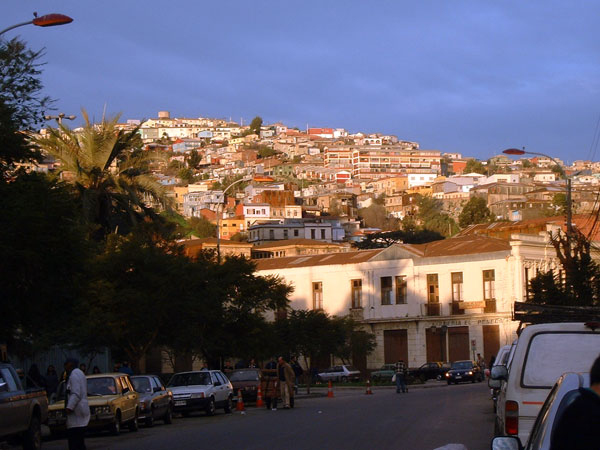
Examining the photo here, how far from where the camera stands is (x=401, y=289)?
234 feet

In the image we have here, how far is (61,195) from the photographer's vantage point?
62.3 feet

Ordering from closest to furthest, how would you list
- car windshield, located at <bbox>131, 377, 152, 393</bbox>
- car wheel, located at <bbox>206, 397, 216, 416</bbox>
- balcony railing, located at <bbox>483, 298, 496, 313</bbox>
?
1. car windshield, located at <bbox>131, 377, 152, 393</bbox>
2. car wheel, located at <bbox>206, 397, 216, 416</bbox>
3. balcony railing, located at <bbox>483, 298, 496, 313</bbox>

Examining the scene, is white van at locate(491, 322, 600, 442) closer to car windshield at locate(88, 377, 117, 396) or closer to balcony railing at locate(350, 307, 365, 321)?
car windshield at locate(88, 377, 117, 396)

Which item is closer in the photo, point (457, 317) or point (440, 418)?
point (440, 418)

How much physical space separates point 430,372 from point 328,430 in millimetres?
38901

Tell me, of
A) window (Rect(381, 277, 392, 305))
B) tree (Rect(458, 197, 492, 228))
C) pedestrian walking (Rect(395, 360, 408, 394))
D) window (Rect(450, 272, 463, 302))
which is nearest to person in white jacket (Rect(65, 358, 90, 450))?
pedestrian walking (Rect(395, 360, 408, 394))

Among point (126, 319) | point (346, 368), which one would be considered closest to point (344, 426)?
point (126, 319)

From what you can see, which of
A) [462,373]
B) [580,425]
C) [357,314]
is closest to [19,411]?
[580,425]

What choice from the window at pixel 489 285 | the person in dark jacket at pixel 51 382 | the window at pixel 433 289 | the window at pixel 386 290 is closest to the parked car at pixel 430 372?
the window at pixel 489 285

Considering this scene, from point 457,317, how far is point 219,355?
1189 inches

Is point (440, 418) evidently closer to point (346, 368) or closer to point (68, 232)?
point (68, 232)

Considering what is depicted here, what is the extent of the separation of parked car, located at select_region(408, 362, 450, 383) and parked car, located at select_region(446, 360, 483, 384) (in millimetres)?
4916

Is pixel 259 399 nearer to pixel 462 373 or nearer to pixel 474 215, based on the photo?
pixel 462 373

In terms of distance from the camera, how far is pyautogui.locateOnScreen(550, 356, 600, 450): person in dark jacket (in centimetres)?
550
